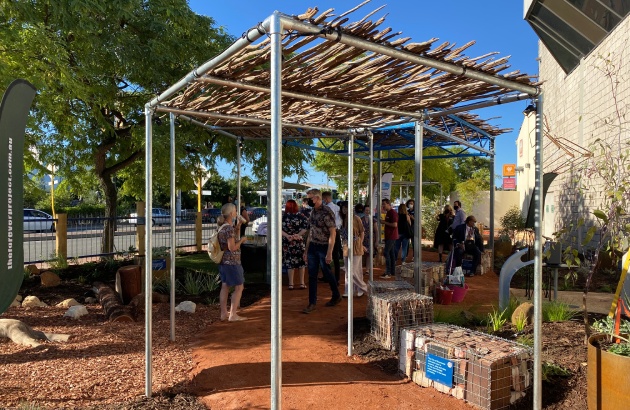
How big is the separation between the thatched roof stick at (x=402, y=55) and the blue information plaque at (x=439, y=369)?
7.70 feet

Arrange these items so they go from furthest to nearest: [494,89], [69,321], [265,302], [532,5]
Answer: [532,5], [265,302], [69,321], [494,89]

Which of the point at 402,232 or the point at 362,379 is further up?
the point at 402,232

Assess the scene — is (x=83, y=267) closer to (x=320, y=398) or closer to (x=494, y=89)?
(x=320, y=398)

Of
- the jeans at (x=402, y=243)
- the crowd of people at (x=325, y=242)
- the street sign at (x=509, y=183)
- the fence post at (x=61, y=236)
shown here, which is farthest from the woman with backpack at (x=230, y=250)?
the street sign at (x=509, y=183)

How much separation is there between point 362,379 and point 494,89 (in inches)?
114

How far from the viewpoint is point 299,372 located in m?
4.75

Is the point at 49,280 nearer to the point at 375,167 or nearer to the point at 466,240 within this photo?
the point at 466,240

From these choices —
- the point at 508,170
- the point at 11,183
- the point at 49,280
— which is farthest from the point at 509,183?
the point at 11,183

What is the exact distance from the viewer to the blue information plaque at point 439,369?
4.17 metres

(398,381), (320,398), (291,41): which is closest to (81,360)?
(320,398)

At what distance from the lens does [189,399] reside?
4090mm

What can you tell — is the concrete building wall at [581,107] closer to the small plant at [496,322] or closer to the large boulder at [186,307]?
the small plant at [496,322]

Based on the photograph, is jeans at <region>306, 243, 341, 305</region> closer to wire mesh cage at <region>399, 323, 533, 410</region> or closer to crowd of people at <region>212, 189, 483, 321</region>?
crowd of people at <region>212, 189, 483, 321</region>

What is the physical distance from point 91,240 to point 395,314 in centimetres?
1206
